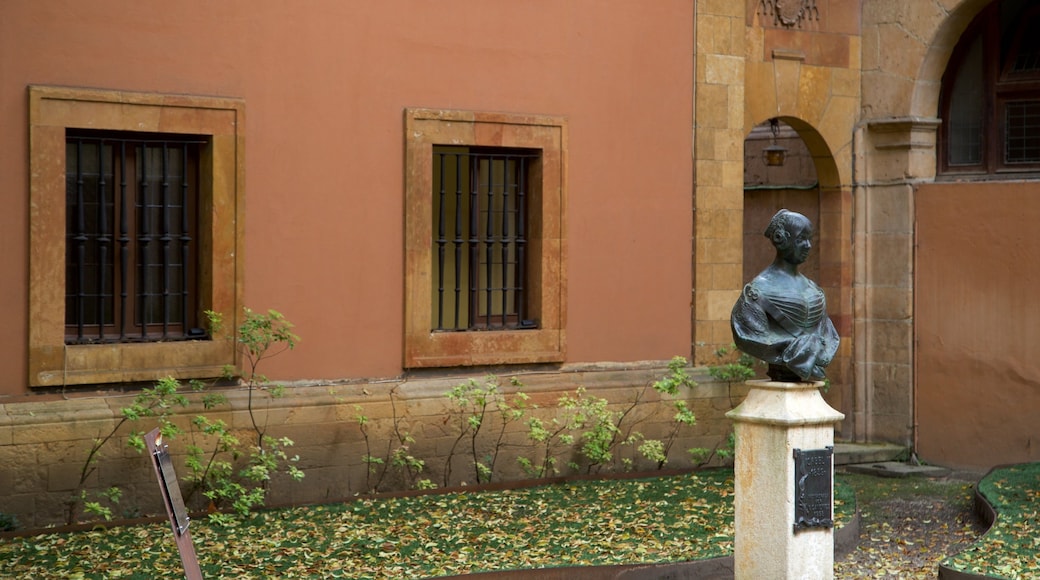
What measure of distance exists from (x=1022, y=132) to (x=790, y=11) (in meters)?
2.21

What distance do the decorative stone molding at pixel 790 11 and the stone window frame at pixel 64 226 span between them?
5.02 m

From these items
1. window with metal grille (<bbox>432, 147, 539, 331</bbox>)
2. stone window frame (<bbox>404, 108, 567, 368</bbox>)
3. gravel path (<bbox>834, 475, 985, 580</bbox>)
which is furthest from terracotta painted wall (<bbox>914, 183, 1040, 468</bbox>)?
window with metal grille (<bbox>432, 147, 539, 331</bbox>)

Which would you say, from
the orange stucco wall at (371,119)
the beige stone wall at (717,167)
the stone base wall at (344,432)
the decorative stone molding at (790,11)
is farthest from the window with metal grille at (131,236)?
the decorative stone molding at (790,11)

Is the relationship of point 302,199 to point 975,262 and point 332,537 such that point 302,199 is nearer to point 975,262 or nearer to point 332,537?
point 332,537

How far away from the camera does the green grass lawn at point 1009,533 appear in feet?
25.2

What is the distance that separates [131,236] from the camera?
8.99m

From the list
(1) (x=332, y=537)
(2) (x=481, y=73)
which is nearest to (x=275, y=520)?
(1) (x=332, y=537)

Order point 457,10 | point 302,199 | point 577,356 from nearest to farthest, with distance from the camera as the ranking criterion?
1. point 302,199
2. point 457,10
3. point 577,356

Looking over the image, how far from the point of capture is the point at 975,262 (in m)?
12.1

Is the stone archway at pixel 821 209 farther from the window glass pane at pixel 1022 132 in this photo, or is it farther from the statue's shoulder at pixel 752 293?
the statue's shoulder at pixel 752 293

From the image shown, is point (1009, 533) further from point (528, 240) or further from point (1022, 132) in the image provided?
point (1022, 132)

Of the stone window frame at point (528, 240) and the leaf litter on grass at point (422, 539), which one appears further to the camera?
the stone window frame at point (528, 240)

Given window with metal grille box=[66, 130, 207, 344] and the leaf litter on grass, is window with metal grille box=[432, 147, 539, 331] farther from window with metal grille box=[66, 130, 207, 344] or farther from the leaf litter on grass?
window with metal grille box=[66, 130, 207, 344]

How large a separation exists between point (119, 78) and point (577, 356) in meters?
4.01
